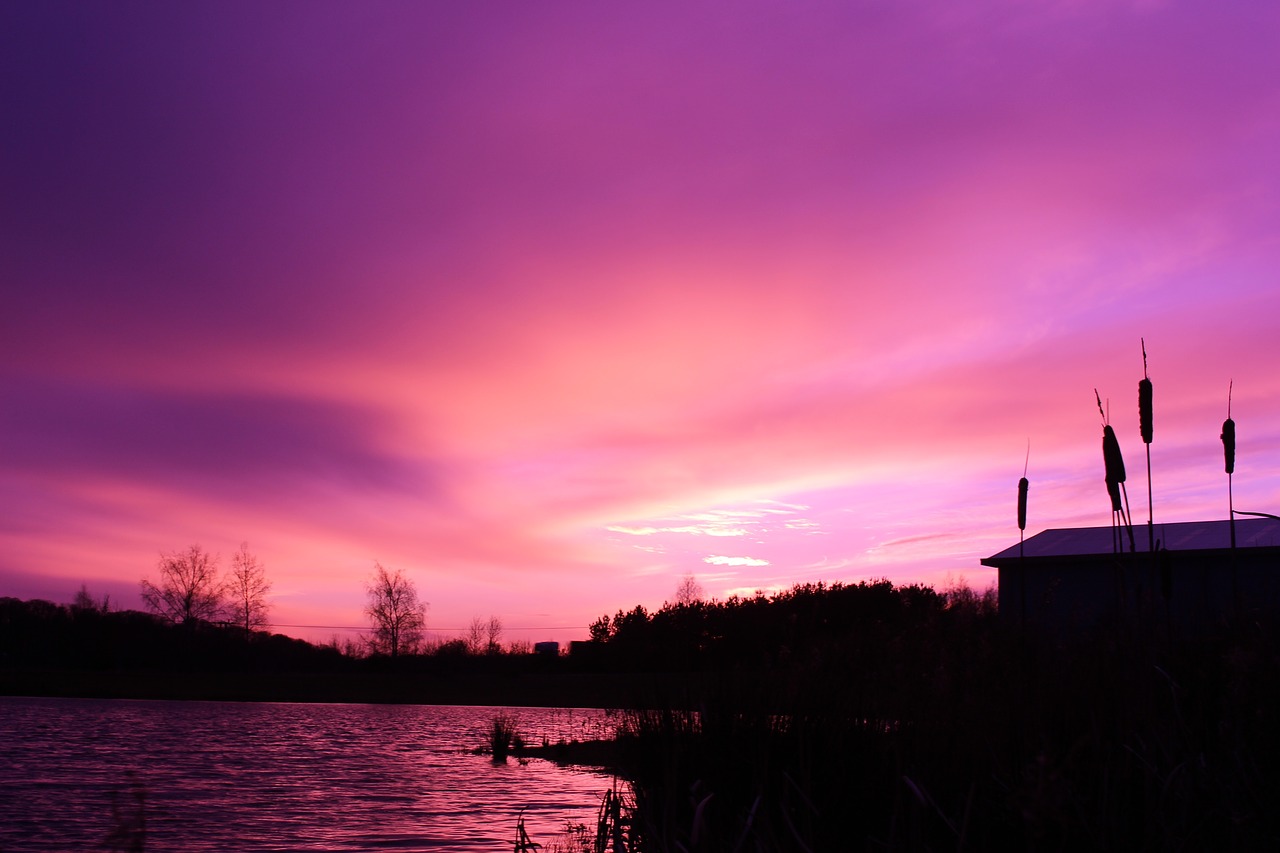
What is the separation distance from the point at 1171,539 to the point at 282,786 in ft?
75.9

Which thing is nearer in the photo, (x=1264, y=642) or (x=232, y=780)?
(x=1264, y=642)

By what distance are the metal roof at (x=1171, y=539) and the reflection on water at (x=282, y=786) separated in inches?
553

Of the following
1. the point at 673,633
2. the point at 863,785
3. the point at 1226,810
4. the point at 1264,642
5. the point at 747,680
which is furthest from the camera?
the point at 673,633

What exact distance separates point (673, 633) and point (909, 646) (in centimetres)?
182

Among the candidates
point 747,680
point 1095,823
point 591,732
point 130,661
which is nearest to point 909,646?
point 747,680

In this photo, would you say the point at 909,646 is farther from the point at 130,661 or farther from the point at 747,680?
the point at 130,661

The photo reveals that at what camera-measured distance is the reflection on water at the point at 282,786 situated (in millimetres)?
12898

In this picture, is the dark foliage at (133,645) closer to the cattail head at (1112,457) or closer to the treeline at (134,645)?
the treeline at (134,645)

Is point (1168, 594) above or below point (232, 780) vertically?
above

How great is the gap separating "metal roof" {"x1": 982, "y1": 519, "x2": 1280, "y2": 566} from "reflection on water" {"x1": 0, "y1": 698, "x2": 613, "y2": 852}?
14.1 m

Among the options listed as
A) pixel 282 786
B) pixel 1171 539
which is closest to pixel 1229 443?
pixel 282 786

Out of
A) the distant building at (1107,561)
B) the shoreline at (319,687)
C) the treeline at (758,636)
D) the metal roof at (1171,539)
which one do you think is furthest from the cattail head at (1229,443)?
the shoreline at (319,687)

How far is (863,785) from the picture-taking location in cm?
617

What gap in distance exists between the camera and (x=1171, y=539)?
27.0 metres
